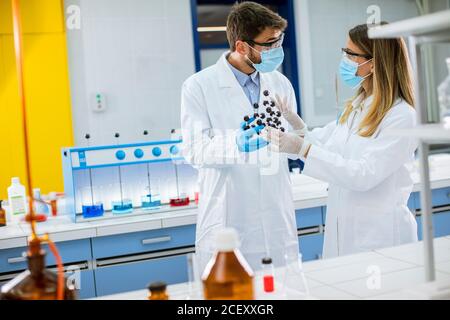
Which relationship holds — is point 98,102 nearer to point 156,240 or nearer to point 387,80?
point 156,240

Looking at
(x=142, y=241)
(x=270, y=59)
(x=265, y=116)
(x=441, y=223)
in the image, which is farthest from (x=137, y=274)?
(x=441, y=223)

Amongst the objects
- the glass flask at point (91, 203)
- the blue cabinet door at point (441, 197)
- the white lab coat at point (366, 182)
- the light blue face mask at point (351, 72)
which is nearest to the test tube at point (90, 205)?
the glass flask at point (91, 203)

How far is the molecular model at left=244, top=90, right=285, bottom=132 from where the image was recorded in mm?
2174

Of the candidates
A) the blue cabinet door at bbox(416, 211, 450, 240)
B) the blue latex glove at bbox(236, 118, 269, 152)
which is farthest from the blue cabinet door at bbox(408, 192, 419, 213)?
the blue latex glove at bbox(236, 118, 269, 152)

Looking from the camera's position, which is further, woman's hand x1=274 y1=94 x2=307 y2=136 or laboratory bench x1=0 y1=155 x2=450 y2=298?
laboratory bench x1=0 y1=155 x2=450 y2=298

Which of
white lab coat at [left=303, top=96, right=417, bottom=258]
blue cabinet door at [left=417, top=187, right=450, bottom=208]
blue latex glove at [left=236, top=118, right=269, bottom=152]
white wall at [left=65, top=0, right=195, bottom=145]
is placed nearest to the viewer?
white lab coat at [left=303, top=96, right=417, bottom=258]

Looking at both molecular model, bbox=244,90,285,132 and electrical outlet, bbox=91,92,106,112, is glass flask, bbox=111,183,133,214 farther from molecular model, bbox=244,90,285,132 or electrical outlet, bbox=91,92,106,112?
electrical outlet, bbox=91,92,106,112

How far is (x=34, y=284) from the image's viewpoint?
3.59 feet

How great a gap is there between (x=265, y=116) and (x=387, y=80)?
1.63 ft

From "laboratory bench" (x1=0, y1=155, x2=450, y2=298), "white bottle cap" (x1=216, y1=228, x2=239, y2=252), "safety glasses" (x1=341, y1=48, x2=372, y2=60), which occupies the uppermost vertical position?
"safety glasses" (x1=341, y1=48, x2=372, y2=60)

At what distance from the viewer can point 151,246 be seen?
281 centimetres

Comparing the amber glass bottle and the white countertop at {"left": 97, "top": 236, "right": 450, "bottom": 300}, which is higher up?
the amber glass bottle

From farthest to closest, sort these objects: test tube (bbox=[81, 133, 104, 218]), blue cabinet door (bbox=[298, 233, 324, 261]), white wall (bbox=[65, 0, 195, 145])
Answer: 1. white wall (bbox=[65, 0, 195, 145])
2. blue cabinet door (bbox=[298, 233, 324, 261])
3. test tube (bbox=[81, 133, 104, 218])

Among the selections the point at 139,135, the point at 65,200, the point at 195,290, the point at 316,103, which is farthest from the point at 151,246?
the point at 316,103
